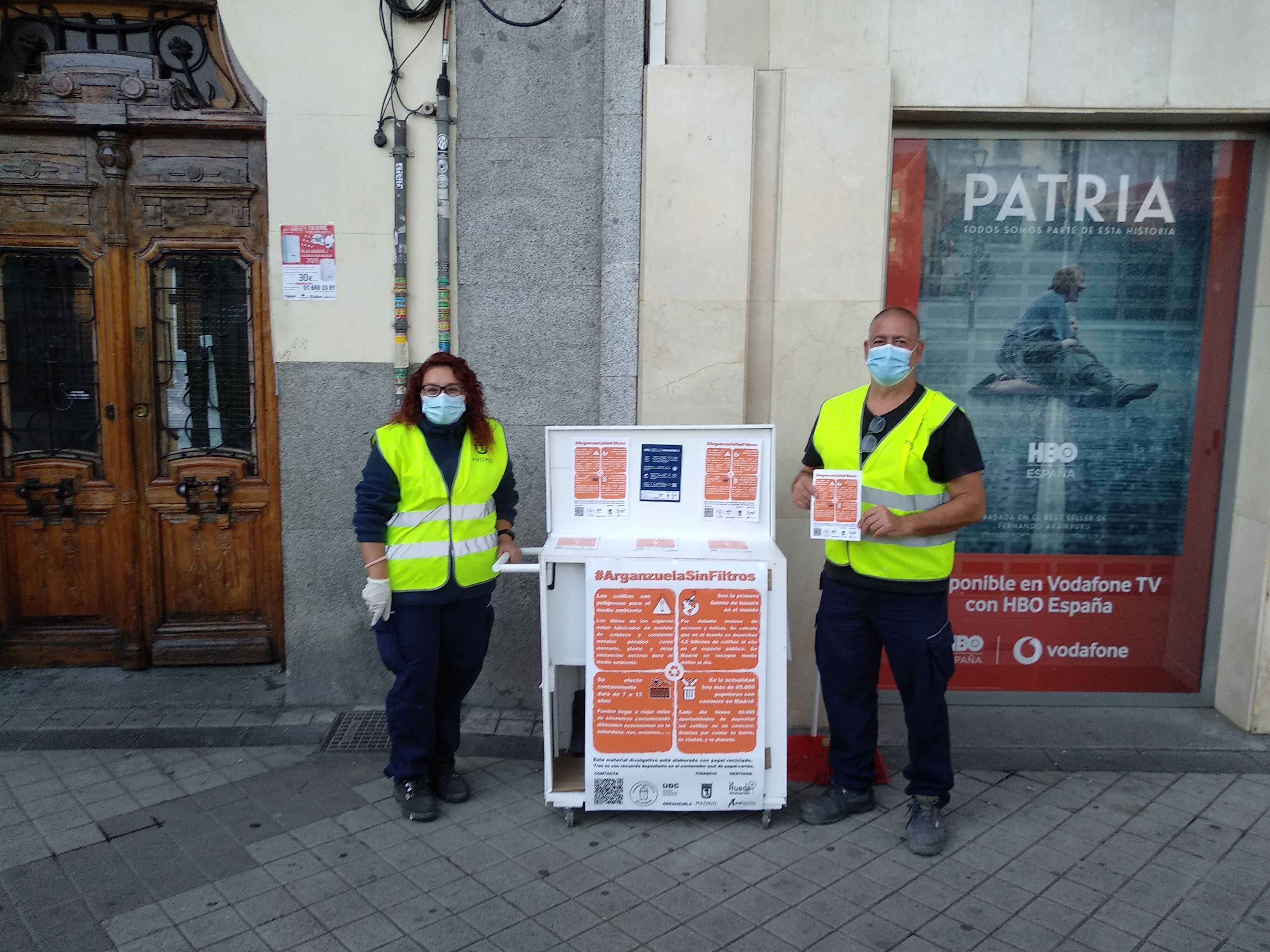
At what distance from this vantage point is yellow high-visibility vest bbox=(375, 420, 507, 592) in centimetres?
391

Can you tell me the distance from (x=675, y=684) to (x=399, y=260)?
8.24ft

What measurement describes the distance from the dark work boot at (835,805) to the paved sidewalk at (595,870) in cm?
4

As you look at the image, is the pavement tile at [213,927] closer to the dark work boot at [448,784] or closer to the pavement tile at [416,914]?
the pavement tile at [416,914]

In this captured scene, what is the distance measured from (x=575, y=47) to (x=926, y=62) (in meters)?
1.68

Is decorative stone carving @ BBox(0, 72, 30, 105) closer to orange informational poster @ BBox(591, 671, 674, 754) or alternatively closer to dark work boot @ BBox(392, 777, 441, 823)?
dark work boot @ BBox(392, 777, 441, 823)

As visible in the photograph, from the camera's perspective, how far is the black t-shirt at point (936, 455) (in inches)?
146

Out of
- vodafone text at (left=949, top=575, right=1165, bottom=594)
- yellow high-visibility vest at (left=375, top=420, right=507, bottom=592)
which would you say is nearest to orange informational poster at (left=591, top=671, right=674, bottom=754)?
yellow high-visibility vest at (left=375, top=420, right=507, bottom=592)

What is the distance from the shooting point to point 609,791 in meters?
3.95

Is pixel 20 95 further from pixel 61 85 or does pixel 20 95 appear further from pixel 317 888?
pixel 317 888

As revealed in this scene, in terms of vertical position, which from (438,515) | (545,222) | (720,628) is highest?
(545,222)

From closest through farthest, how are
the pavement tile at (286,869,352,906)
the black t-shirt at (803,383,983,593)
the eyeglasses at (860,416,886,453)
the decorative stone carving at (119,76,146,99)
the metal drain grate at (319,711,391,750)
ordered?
the pavement tile at (286,869,352,906) → the black t-shirt at (803,383,983,593) → the eyeglasses at (860,416,886,453) → the metal drain grate at (319,711,391,750) → the decorative stone carving at (119,76,146,99)

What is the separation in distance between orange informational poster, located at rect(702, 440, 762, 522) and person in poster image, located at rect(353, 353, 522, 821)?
2.85 ft

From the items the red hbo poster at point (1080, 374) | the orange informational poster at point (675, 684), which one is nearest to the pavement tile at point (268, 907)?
the orange informational poster at point (675, 684)

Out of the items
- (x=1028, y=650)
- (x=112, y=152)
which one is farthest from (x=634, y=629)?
(x=112, y=152)
